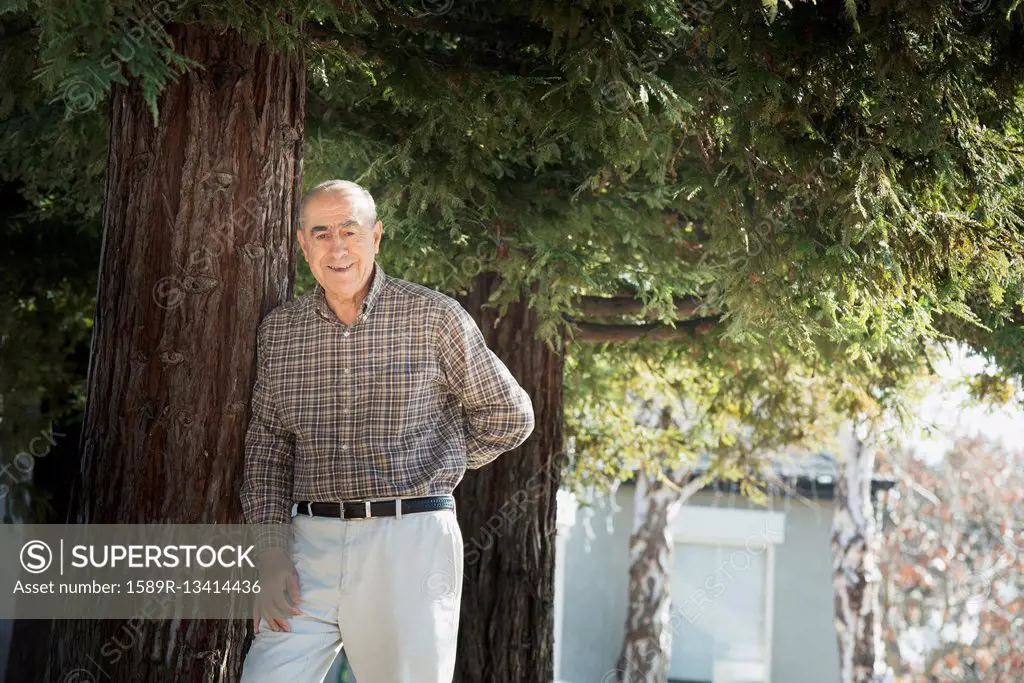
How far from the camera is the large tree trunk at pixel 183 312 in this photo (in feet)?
13.5

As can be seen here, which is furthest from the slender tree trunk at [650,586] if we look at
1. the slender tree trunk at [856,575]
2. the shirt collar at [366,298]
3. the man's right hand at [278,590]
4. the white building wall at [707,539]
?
the man's right hand at [278,590]

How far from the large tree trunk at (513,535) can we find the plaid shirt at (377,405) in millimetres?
3527

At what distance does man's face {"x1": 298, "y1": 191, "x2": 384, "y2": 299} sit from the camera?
157 inches

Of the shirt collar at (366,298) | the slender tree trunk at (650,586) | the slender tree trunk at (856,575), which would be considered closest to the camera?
the shirt collar at (366,298)

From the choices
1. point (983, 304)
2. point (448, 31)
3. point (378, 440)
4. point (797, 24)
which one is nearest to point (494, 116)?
point (448, 31)

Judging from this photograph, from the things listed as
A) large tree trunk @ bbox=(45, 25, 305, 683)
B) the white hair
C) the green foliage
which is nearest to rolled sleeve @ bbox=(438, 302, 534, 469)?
the white hair

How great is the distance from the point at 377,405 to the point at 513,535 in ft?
12.8

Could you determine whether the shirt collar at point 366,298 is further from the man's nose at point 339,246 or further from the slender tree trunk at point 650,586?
the slender tree trunk at point 650,586

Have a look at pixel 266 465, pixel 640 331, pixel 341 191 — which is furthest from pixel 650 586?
pixel 341 191

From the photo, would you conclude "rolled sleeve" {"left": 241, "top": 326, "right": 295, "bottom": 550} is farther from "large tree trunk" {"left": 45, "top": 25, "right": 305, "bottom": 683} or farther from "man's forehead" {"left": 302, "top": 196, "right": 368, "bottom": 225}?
"man's forehead" {"left": 302, "top": 196, "right": 368, "bottom": 225}

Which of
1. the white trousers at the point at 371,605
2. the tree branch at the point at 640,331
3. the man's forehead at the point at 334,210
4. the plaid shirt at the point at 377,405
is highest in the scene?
the tree branch at the point at 640,331

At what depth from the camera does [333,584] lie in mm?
3811

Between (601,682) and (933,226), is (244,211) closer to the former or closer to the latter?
(933,226)

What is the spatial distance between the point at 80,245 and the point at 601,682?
13.1 metres
